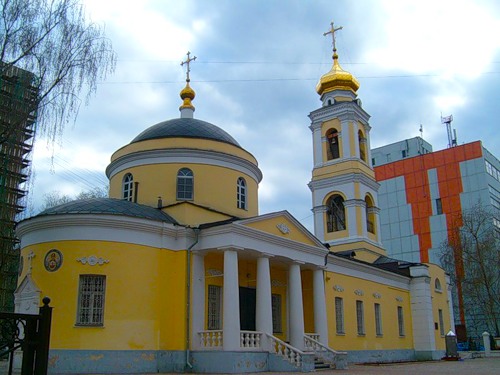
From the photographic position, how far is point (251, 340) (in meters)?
17.0

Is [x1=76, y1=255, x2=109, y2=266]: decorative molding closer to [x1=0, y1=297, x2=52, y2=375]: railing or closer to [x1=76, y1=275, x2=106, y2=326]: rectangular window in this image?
[x1=76, y1=275, x2=106, y2=326]: rectangular window

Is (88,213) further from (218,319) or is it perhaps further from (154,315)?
(218,319)

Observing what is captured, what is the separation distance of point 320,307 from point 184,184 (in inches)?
269

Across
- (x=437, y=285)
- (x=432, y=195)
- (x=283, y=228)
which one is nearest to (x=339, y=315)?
(x=283, y=228)

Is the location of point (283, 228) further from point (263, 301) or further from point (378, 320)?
point (378, 320)

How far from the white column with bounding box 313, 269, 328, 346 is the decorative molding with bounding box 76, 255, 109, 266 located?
27.7ft

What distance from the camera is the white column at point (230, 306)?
16.2 metres

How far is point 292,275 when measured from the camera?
64.3 ft

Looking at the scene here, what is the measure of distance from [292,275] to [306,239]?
1589 millimetres

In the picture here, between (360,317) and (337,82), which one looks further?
(337,82)

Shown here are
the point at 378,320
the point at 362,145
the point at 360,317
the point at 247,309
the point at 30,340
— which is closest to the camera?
the point at 30,340

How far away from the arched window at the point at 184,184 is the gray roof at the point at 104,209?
7.65ft

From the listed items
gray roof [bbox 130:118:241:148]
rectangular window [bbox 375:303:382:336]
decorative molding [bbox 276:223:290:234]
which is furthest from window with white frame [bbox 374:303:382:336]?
gray roof [bbox 130:118:241:148]

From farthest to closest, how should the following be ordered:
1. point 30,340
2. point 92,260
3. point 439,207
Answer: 1. point 439,207
2. point 92,260
3. point 30,340
